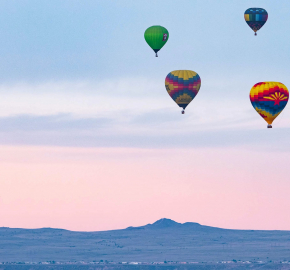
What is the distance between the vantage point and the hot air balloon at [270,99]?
135500mm

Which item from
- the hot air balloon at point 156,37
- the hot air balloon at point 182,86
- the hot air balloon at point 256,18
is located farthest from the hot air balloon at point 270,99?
the hot air balloon at point 156,37

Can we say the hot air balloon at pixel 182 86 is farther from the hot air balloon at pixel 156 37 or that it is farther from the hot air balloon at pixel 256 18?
the hot air balloon at pixel 256 18

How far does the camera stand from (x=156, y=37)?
14988cm

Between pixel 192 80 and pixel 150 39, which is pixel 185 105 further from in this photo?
pixel 150 39

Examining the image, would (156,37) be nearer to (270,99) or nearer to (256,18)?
(256,18)

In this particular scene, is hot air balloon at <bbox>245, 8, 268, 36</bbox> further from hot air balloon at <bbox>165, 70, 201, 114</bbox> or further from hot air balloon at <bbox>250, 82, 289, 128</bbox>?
hot air balloon at <bbox>250, 82, 289, 128</bbox>

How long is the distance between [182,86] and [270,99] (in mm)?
17439

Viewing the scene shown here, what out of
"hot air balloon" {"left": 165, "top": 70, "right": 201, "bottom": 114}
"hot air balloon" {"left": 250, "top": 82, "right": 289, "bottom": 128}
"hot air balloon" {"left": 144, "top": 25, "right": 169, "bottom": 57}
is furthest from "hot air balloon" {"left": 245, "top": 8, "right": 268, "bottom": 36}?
"hot air balloon" {"left": 250, "top": 82, "right": 289, "bottom": 128}

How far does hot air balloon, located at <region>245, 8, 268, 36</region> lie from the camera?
6097 inches

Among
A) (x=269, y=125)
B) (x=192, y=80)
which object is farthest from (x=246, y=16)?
(x=269, y=125)

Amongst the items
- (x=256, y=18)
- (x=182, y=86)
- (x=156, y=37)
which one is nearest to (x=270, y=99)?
(x=182, y=86)

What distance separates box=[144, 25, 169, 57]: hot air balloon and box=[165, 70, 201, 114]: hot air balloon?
6.19 m

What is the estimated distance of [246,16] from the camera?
156 metres

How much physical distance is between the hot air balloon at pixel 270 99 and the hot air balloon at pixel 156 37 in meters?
22.2
